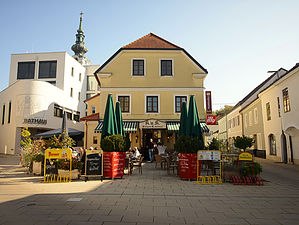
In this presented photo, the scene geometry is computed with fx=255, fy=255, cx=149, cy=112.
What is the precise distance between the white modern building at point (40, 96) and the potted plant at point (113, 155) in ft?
63.7

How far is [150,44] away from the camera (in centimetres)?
2381

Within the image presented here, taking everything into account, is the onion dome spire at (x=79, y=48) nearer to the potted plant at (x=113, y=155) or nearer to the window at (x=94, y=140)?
the window at (x=94, y=140)

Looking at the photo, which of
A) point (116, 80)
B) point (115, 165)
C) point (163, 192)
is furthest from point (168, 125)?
point (163, 192)

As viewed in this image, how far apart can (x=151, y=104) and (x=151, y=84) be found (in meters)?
1.79

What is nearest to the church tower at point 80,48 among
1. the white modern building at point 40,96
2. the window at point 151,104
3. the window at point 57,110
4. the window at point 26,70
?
the white modern building at point 40,96

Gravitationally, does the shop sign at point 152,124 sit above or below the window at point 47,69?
below

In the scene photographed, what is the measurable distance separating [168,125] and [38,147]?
10541mm

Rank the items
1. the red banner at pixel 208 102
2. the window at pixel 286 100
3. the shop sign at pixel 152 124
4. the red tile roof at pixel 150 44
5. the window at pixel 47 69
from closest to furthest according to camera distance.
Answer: the window at pixel 286 100
the shop sign at pixel 152 124
the red banner at pixel 208 102
the red tile roof at pixel 150 44
the window at pixel 47 69

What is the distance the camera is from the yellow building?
2223 cm

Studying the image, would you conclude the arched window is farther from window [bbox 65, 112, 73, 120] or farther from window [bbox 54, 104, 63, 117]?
window [bbox 65, 112, 73, 120]

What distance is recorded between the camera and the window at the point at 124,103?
73.0 ft

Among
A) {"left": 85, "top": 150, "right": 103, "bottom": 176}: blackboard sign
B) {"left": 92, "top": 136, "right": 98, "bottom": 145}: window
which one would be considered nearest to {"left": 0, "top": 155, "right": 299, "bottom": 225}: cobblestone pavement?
{"left": 85, "top": 150, "right": 103, "bottom": 176}: blackboard sign

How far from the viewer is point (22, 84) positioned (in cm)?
3362

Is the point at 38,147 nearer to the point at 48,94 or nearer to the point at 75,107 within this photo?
the point at 48,94
